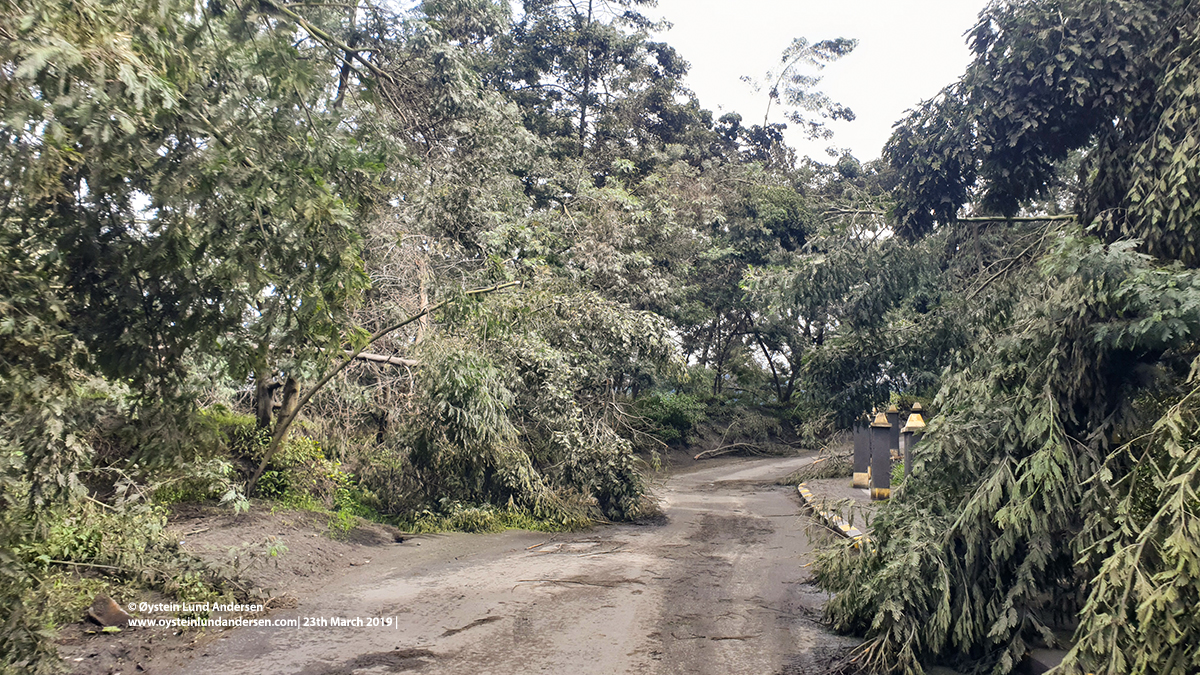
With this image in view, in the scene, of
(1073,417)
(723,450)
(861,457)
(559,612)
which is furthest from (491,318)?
(723,450)

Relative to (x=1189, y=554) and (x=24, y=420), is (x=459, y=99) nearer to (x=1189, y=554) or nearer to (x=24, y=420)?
(x=24, y=420)

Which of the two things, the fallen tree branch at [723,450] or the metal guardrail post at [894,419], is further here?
Result: the fallen tree branch at [723,450]

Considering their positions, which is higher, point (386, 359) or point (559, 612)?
point (386, 359)

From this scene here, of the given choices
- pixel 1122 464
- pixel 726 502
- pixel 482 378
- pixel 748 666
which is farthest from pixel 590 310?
pixel 1122 464

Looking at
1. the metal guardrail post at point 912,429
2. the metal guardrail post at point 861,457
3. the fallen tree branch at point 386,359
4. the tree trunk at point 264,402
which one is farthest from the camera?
the metal guardrail post at point 861,457

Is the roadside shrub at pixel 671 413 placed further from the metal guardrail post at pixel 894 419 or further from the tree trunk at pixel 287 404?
the tree trunk at pixel 287 404

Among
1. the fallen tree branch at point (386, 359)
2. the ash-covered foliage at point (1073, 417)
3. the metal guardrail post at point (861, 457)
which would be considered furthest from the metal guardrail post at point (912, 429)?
the fallen tree branch at point (386, 359)

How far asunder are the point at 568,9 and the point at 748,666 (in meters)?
29.3

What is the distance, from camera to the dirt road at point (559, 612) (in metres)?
5.93

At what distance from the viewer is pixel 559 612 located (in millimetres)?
7371

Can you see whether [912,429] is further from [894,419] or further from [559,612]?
[559,612]

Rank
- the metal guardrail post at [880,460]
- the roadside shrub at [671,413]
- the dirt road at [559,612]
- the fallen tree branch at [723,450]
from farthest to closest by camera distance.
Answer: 1. the fallen tree branch at [723,450]
2. the roadside shrub at [671,413]
3. the metal guardrail post at [880,460]
4. the dirt road at [559,612]

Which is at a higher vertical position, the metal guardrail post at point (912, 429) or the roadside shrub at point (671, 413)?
the roadside shrub at point (671, 413)

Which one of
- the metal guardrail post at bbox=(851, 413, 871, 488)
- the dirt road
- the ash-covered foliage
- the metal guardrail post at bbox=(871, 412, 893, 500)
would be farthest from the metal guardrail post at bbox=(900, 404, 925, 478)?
the ash-covered foliage
